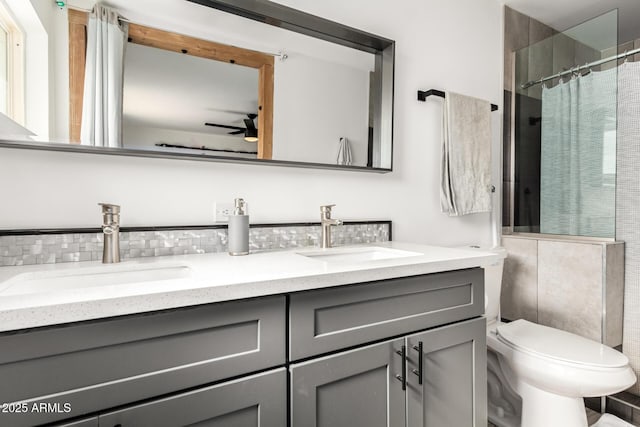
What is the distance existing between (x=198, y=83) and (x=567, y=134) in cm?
209

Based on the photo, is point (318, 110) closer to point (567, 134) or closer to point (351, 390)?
point (351, 390)

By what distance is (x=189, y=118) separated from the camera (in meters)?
1.23

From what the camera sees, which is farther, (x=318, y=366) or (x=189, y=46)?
(x=189, y=46)

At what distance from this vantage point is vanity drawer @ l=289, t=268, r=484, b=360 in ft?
2.78

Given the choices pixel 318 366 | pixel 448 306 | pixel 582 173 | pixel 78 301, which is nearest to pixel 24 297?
pixel 78 301

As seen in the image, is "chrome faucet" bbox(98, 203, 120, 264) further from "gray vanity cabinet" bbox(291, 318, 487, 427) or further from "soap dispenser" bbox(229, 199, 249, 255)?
"gray vanity cabinet" bbox(291, 318, 487, 427)

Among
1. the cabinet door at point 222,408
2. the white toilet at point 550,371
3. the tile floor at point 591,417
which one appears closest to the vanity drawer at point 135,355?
the cabinet door at point 222,408

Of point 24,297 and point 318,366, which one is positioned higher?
point 24,297

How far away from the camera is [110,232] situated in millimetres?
1012

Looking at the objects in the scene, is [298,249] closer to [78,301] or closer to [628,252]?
[78,301]

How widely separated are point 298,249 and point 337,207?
1.01 ft

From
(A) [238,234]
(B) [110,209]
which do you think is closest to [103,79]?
(B) [110,209]

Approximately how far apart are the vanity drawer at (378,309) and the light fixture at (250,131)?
0.72 meters

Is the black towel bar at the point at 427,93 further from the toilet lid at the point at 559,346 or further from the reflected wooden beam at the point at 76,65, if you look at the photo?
the reflected wooden beam at the point at 76,65
